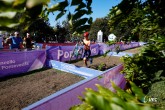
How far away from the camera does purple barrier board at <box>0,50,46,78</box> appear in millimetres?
10617

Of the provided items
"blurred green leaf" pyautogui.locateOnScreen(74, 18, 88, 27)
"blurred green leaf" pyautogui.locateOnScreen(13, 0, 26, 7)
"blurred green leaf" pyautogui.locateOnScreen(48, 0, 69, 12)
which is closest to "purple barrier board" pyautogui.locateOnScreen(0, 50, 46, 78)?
"blurred green leaf" pyautogui.locateOnScreen(74, 18, 88, 27)

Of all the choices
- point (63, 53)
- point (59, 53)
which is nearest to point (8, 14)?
point (59, 53)

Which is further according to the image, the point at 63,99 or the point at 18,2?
the point at 63,99

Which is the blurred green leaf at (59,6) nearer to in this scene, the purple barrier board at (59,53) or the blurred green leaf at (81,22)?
the blurred green leaf at (81,22)

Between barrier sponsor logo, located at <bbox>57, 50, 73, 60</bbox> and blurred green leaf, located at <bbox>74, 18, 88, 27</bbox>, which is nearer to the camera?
blurred green leaf, located at <bbox>74, 18, 88, 27</bbox>

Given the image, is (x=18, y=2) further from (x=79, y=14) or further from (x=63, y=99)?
(x=63, y=99)

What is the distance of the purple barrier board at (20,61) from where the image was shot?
10.6 m

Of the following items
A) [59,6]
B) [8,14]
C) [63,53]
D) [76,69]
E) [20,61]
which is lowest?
[76,69]

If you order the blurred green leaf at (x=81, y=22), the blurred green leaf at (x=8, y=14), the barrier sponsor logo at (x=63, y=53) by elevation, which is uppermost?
the blurred green leaf at (x=81, y=22)

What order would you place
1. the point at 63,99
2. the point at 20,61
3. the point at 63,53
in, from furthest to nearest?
the point at 63,53 → the point at 20,61 → the point at 63,99

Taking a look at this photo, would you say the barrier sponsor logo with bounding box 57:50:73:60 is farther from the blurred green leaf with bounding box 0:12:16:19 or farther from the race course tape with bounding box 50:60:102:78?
the blurred green leaf with bounding box 0:12:16:19

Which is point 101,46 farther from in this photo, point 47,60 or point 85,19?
point 85,19

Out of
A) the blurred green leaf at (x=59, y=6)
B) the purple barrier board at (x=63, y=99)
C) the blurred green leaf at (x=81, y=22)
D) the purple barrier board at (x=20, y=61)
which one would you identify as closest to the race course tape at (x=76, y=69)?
the purple barrier board at (x=20, y=61)

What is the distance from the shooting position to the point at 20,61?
1162cm
